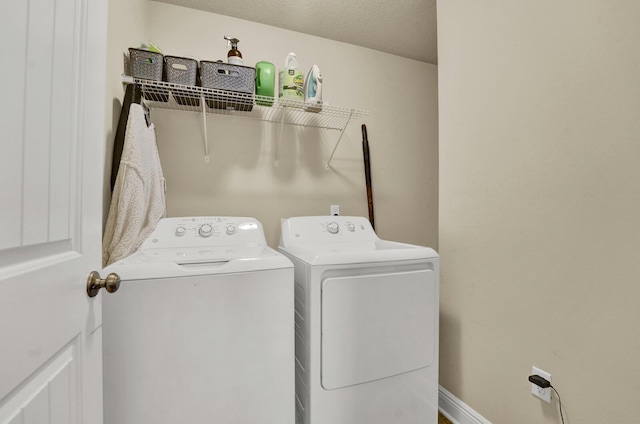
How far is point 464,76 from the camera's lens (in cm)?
155

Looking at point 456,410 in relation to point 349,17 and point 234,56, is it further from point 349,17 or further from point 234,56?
point 349,17

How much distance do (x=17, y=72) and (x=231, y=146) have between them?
1591mm

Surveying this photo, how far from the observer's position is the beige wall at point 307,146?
6.21 feet

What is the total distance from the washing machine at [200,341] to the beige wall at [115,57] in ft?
1.97

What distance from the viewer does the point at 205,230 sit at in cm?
153

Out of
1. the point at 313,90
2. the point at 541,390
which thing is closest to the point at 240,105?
the point at 313,90

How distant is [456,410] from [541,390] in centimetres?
57

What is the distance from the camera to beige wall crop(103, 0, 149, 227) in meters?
1.30

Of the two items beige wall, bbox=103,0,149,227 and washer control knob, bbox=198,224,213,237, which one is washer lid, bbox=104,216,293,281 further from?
beige wall, bbox=103,0,149,227

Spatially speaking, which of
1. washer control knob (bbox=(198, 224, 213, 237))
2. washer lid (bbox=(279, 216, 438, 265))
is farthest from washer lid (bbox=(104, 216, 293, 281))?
washer lid (bbox=(279, 216, 438, 265))

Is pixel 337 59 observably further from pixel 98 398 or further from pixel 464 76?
pixel 98 398

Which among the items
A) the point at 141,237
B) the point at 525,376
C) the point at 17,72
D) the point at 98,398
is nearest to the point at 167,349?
the point at 98,398

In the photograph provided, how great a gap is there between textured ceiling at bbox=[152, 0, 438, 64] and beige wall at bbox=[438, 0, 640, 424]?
0.42 m

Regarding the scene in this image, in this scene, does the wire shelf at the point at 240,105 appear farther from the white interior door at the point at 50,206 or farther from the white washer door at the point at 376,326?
the white washer door at the point at 376,326
